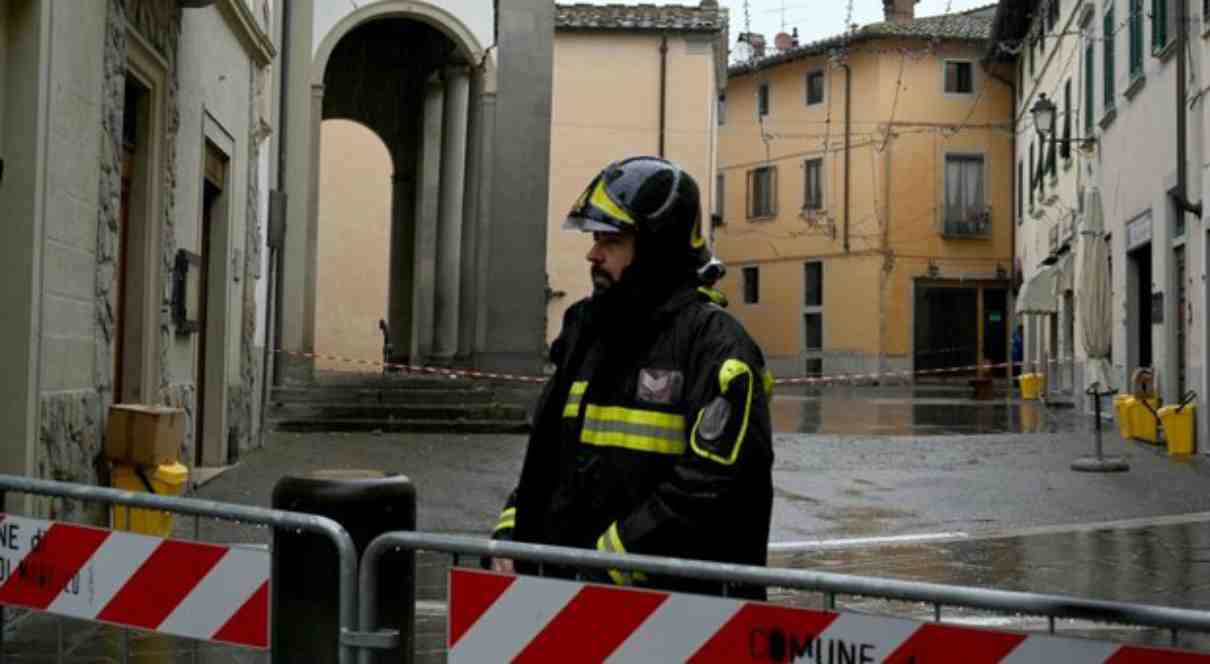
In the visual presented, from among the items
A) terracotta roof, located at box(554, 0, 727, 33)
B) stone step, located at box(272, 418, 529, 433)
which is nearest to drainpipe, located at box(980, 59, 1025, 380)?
terracotta roof, located at box(554, 0, 727, 33)

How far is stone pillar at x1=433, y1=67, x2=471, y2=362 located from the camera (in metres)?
22.7

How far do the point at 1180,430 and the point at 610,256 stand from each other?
594 inches

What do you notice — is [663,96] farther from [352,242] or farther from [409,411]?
[409,411]

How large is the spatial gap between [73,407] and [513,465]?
22.2 feet

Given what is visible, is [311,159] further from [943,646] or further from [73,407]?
[943,646]

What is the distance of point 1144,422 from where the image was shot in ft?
62.9

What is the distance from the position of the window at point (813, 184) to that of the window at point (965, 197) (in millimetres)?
3827

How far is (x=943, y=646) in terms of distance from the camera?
9.29 feet

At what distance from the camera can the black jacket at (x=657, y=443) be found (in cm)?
328

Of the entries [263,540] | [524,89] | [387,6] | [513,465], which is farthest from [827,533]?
[387,6]

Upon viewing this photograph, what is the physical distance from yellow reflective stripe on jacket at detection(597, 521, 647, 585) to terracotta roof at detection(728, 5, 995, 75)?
43698mm

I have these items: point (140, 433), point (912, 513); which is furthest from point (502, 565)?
point (912, 513)

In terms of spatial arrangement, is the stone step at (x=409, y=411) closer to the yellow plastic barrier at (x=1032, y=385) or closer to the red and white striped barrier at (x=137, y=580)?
the red and white striped barrier at (x=137, y=580)

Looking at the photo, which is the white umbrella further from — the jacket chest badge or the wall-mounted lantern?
the jacket chest badge
